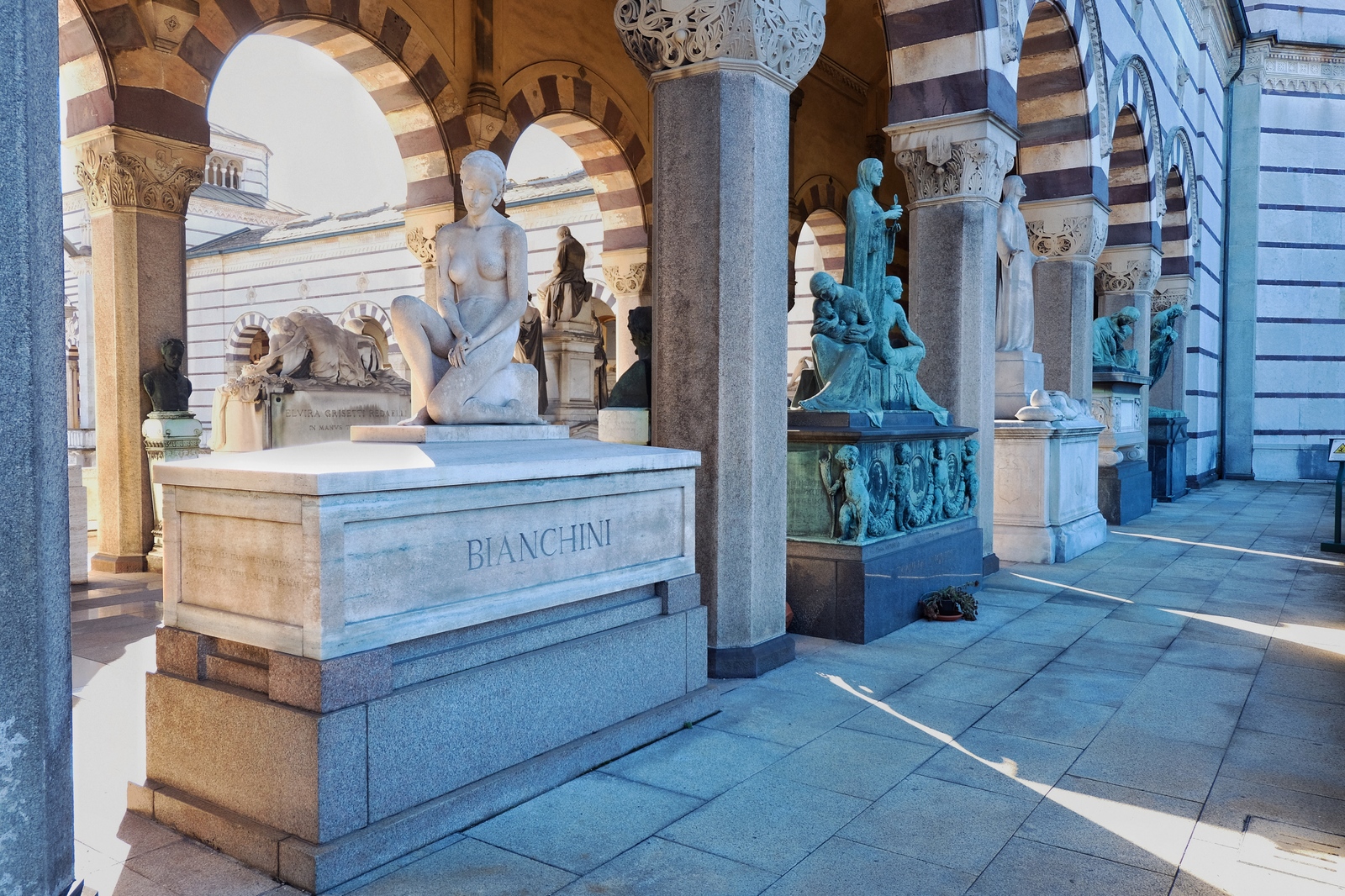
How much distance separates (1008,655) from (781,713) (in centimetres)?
181

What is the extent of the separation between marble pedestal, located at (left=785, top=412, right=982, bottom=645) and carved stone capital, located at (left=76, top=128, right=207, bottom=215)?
20.6 feet

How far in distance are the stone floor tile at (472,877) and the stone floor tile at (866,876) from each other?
0.66 m

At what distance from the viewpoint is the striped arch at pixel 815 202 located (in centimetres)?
1616

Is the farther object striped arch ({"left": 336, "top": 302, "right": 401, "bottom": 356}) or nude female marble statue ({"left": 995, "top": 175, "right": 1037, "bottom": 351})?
striped arch ({"left": 336, "top": 302, "right": 401, "bottom": 356})

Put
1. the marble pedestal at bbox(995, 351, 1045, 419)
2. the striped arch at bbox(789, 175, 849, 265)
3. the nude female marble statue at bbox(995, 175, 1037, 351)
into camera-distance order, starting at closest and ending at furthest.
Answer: the marble pedestal at bbox(995, 351, 1045, 419), the nude female marble statue at bbox(995, 175, 1037, 351), the striped arch at bbox(789, 175, 849, 265)

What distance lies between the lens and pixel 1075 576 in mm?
8062

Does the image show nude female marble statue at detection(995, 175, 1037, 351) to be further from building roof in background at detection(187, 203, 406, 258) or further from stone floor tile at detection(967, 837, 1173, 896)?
building roof in background at detection(187, 203, 406, 258)

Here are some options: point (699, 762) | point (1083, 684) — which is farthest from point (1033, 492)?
point (699, 762)

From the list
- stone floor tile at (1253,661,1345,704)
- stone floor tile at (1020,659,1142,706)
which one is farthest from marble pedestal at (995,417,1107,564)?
stone floor tile at (1020,659,1142,706)

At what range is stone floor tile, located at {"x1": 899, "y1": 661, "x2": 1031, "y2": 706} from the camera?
4621mm

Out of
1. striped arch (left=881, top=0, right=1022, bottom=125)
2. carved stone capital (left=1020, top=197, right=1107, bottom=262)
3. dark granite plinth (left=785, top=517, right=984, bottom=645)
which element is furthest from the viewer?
carved stone capital (left=1020, top=197, right=1107, bottom=262)

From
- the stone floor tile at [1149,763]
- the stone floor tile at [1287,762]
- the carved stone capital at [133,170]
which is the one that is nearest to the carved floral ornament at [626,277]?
A: the carved stone capital at [133,170]

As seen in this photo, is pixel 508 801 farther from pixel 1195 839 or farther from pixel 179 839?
pixel 1195 839

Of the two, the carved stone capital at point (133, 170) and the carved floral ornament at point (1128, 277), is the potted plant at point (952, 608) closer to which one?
the carved stone capital at point (133, 170)
